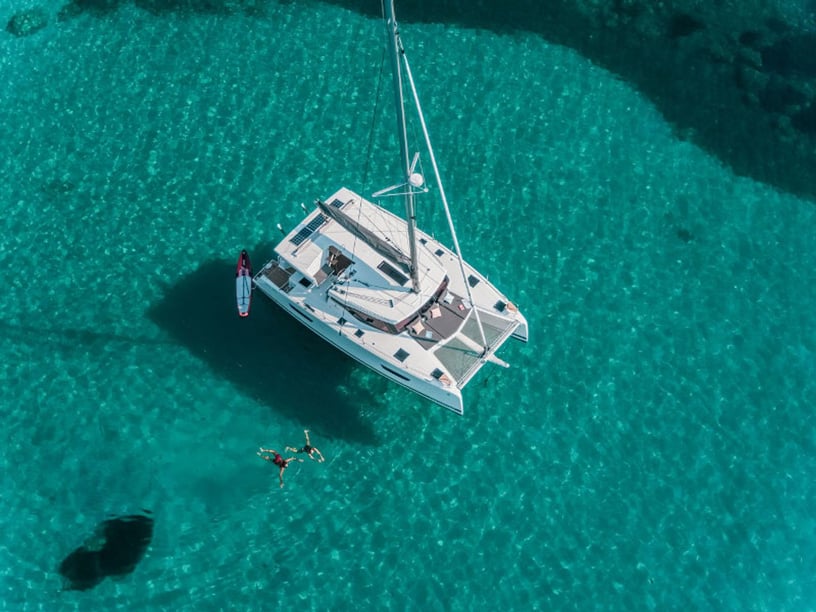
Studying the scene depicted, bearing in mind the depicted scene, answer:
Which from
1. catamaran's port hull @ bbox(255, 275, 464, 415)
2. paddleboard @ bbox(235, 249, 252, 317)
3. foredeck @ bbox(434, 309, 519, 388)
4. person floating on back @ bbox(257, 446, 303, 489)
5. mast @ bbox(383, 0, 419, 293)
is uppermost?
mast @ bbox(383, 0, 419, 293)

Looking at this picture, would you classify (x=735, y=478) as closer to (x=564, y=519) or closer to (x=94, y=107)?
(x=564, y=519)

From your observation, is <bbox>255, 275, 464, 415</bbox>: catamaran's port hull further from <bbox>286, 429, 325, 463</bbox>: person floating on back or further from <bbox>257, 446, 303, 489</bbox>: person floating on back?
<bbox>257, 446, 303, 489</bbox>: person floating on back

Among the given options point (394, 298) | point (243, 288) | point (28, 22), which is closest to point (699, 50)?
point (394, 298)

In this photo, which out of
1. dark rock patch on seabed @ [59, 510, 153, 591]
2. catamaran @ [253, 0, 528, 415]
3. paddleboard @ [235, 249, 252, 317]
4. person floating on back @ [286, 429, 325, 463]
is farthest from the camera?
paddleboard @ [235, 249, 252, 317]

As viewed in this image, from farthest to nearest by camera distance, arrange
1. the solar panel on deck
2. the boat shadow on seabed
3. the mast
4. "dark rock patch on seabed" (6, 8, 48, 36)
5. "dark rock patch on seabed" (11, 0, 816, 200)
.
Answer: "dark rock patch on seabed" (6, 8, 48, 36) < "dark rock patch on seabed" (11, 0, 816, 200) < the solar panel on deck < the boat shadow on seabed < the mast

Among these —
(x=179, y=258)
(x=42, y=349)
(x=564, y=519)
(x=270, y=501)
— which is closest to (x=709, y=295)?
(x=564, y=519)

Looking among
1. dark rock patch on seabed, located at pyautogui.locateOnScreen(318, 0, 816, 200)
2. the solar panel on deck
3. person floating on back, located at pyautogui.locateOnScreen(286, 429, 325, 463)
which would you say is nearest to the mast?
the solar panel on deck
